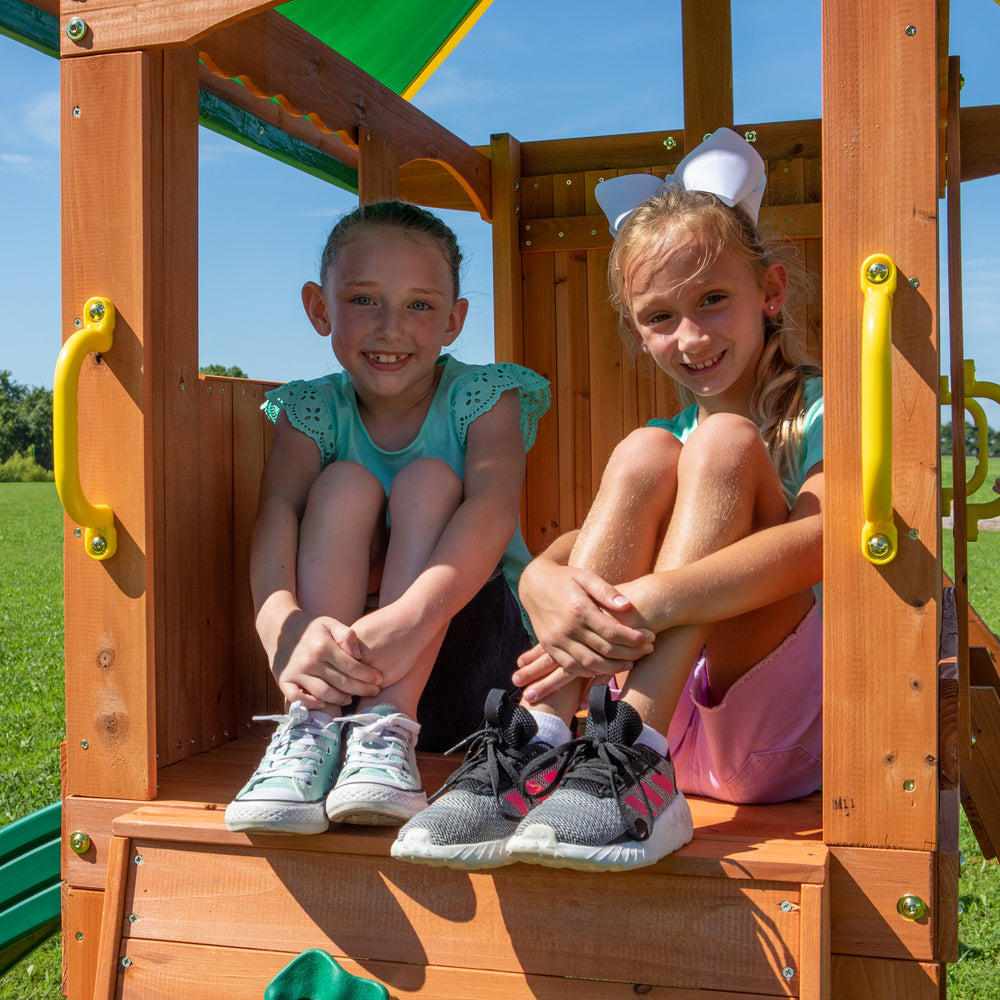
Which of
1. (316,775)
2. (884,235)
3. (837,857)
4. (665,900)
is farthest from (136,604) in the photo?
→ (884,235)

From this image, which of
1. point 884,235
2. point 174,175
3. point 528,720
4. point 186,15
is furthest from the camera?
point 174,175

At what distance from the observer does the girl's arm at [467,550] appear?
158 cm

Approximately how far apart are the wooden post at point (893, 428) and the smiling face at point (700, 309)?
51 cm

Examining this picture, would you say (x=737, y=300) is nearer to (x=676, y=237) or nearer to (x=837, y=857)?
(x=676, y=237)

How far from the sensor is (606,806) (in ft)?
3.94

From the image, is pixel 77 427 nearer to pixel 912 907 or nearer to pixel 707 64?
pixel 912 907

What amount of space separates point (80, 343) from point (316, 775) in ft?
2.28

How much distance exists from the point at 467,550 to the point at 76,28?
3.28 ft

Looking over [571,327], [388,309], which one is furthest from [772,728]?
[571,327]

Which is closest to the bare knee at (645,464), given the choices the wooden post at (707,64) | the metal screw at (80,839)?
the metal screw at (80,839)

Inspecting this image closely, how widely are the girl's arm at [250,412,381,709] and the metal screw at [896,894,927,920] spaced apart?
767 millimetres

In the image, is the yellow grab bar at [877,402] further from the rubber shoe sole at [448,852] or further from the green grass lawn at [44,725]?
the green grass lawn at [44,725]

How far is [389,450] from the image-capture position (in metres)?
2.07

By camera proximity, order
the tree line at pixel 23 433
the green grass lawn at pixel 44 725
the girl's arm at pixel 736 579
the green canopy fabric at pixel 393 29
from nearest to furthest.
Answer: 1. the girl's arm at pixel 736 579
2. the green grass lawn at pixel 44 725
3. the green canopy fabric at pixel 393 29
4. the tree line at pixel 23 433
